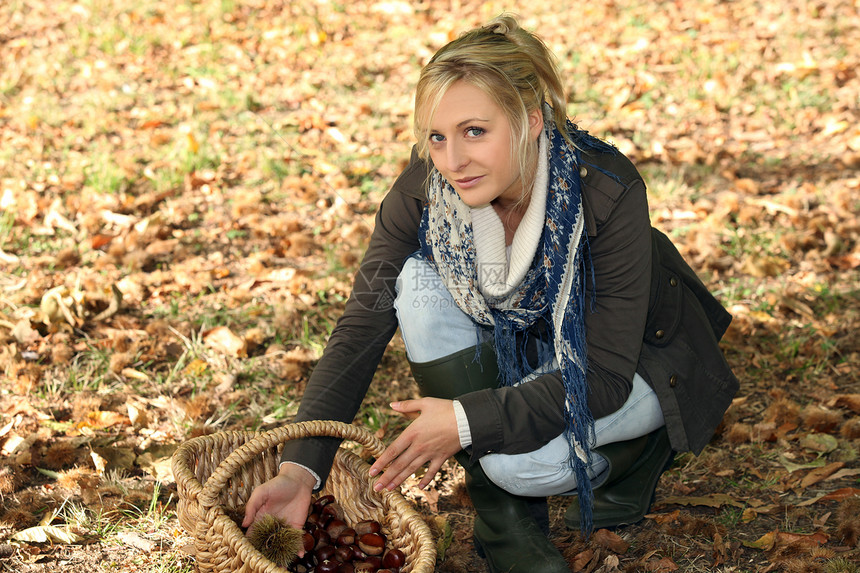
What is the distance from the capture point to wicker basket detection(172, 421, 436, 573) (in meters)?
1.43

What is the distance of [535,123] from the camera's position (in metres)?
1.65

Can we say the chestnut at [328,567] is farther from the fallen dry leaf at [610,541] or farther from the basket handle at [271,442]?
the fallen dry leaf at [610,541]

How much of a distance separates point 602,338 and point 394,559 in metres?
0.64

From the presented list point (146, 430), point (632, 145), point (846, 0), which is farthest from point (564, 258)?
point (846, 0)

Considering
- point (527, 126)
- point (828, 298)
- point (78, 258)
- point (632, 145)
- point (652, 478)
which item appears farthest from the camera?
point (632, 145)

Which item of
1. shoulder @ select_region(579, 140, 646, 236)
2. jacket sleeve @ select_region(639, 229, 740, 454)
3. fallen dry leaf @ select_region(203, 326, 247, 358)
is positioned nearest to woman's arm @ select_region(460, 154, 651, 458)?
shoulder @ select_region(579, 140, 646, 236)

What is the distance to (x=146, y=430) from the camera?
2219 millimetres

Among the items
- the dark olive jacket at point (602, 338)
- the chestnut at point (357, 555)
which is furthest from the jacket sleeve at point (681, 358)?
the chestnut at point (357, 555)

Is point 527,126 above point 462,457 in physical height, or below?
above

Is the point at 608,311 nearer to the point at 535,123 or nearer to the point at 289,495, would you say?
the point at 535,123

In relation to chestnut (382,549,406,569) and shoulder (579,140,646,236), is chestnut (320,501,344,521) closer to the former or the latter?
chestnut (382,549,406,569)

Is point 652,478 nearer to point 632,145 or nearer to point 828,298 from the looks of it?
point 828,298

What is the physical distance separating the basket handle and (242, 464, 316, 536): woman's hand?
74mm

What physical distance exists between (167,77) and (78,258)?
1.87 m
